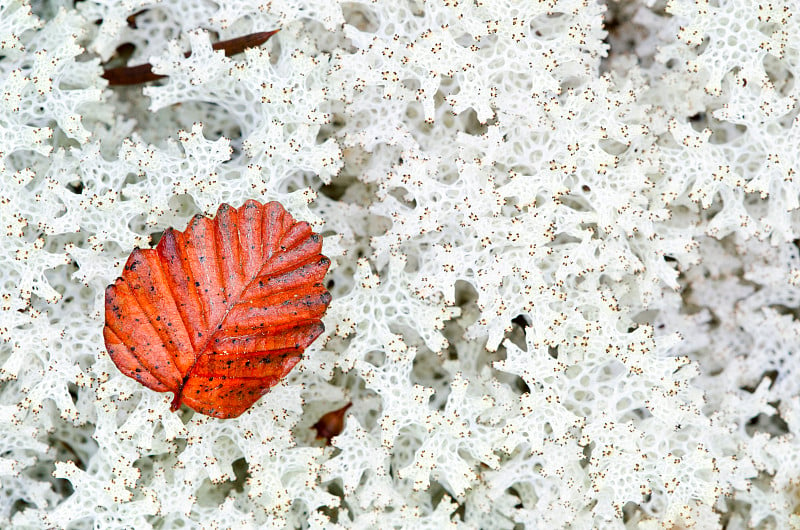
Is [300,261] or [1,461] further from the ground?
[300,261]

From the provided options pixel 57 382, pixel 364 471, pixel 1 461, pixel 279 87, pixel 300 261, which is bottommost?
pixel 364 471

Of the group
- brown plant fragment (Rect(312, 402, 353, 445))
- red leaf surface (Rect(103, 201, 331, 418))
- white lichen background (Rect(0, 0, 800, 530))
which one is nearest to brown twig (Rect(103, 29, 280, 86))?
white lichen background (Rect(0, 0, 800, 530))

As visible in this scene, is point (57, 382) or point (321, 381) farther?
point (321, 381)

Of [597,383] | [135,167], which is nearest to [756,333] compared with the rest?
[597,383]

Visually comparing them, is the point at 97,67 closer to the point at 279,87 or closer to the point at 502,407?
the point at 279,87

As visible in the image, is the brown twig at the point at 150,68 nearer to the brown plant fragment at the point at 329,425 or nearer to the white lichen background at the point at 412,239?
the white lichen background at the point at 412,239

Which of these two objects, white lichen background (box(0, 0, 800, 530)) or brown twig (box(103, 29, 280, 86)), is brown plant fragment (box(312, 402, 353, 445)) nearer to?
white lichen background (box(0, 0, 800, 530))

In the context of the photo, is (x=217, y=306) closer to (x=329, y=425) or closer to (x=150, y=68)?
(x=329, y=425)
